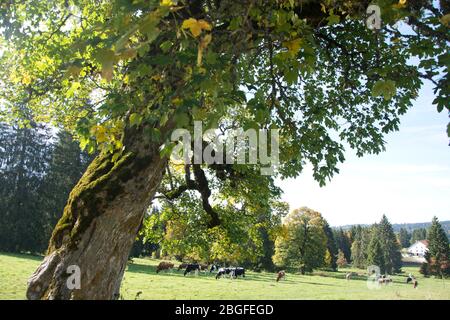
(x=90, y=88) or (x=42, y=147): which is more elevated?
(x=42, y=147)

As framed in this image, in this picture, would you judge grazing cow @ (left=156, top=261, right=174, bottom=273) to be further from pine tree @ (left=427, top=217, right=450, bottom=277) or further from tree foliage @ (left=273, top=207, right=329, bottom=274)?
pine tree @ (left=427, top=217, right=450, bottom=277)

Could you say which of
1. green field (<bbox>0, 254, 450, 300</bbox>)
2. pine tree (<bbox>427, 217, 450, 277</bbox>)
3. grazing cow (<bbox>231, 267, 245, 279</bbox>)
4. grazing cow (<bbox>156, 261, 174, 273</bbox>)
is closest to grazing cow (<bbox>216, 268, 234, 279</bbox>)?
grazing cow (<bbox>231, 267, 245, 279</bbox>)

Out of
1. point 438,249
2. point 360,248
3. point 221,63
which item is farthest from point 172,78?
point 360,248

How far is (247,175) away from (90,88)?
306 inches

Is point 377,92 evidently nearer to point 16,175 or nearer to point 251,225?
point 251,225

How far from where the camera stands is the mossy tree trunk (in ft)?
18.2

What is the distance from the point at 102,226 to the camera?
575 centimetres

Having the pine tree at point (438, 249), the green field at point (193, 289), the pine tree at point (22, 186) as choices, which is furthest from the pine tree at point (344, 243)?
the pine tree at point (22, 186)

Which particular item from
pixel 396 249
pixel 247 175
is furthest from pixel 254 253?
pixel 396 249

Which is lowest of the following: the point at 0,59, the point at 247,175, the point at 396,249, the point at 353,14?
the point at 396,249

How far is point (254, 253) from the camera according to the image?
20125 millimetres
